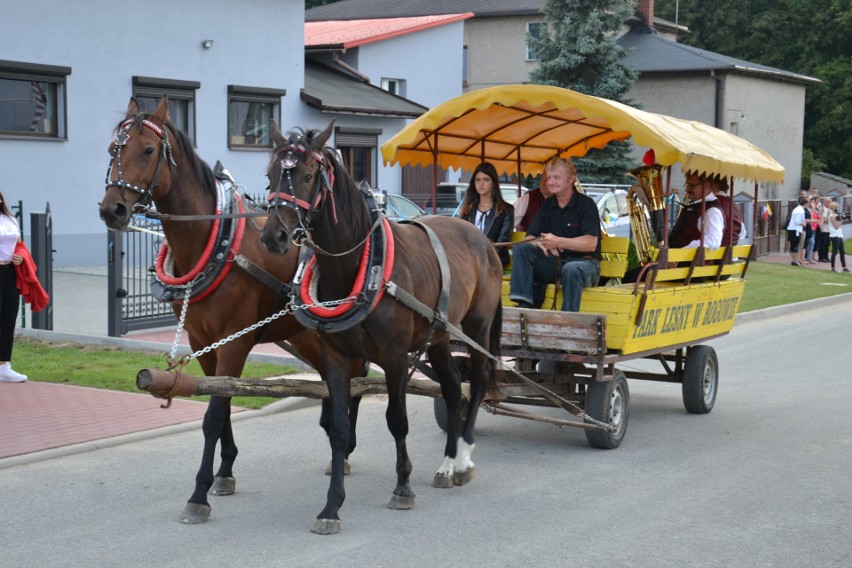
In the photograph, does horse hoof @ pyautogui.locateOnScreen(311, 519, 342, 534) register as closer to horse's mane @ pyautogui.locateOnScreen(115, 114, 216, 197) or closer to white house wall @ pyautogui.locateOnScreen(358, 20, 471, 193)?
horse's mane @ pyautogui.locateOnScreen(115, 114, 216, 197)

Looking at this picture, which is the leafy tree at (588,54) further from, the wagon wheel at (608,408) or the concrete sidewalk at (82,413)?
the wagon wheel at (608,408)

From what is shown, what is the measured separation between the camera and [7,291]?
1019 centimetres

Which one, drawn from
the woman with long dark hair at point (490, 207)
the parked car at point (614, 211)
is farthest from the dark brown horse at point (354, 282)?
the parked car at point (614, 211)

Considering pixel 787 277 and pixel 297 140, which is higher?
pixel 297 140

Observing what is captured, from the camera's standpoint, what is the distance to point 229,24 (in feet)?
77.3

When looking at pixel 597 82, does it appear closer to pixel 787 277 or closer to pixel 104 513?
pixel 787 277

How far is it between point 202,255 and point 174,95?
56.4 ft

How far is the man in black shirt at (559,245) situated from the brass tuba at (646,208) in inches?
20.9

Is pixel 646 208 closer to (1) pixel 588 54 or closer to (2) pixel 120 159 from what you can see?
(2) pixel 120 159

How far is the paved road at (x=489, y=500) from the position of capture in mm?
5441

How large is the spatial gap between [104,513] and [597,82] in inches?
998

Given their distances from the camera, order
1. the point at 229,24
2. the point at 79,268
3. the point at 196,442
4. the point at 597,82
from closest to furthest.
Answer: the point at 196,442, the point at 79,268, the point at 229,24, the point at 597,82

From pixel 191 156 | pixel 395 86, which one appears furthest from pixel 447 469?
pixel 395 86

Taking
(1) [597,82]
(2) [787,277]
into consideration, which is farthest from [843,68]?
(2) [787,277]
